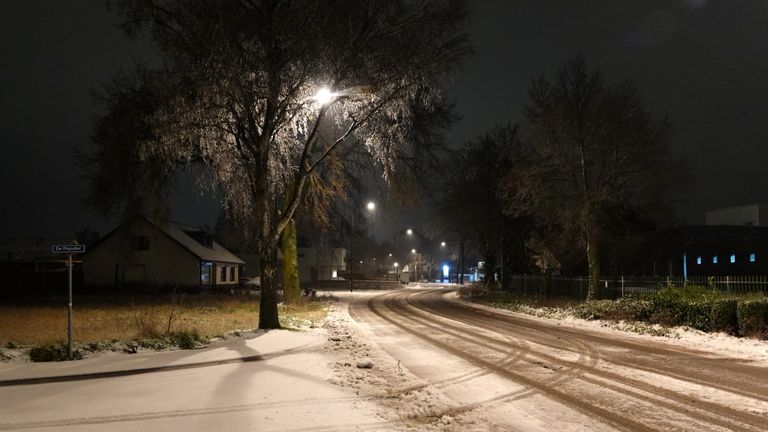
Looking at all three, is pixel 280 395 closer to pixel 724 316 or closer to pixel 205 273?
pixel 724 316

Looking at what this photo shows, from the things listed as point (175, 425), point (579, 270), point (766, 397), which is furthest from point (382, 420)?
point (579, 270)

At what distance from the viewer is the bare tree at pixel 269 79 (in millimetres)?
14508

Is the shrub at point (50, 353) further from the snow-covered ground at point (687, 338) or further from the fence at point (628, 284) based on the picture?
the fence at point (628, 284)

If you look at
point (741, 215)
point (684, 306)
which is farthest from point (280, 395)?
point (741, 215)

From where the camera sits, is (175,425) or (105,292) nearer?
(175,425)

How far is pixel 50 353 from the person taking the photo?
11.1m

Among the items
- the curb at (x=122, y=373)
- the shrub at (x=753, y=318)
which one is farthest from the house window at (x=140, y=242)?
the shrub at (x=753, y=318)

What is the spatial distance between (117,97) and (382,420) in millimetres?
15143

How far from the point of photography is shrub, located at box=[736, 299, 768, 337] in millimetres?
16016

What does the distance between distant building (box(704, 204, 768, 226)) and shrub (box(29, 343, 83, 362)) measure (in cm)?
8912

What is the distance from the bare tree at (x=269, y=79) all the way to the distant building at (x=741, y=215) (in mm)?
81241

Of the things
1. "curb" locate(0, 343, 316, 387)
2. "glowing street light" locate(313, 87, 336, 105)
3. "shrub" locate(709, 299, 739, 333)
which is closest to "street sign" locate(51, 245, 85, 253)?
"curb" locate(0, 343, 316, 387)

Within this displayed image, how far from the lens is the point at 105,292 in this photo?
42.8m

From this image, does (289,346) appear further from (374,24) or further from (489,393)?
(374,24)
